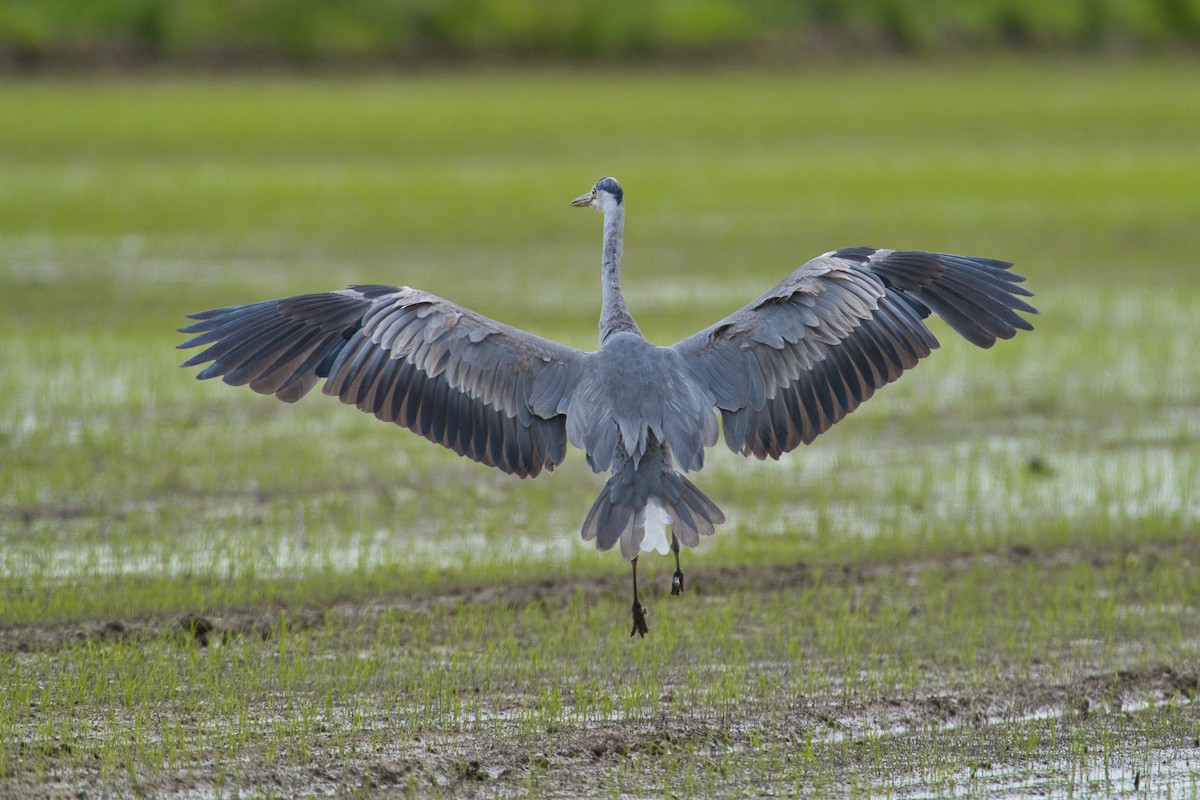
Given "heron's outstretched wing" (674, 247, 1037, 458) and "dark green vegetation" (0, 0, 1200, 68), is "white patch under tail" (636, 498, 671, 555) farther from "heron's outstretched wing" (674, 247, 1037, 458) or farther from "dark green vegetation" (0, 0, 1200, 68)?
"dark green vegetation" (0, 0, 1200, 68)

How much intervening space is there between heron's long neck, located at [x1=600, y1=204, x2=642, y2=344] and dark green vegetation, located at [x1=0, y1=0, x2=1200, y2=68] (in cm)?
2980

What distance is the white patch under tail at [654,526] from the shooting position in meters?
7.26

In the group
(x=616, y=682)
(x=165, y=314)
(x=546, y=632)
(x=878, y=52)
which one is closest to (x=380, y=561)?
(x=546, y=632)

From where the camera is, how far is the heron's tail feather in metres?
7.32

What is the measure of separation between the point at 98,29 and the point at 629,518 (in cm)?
3375

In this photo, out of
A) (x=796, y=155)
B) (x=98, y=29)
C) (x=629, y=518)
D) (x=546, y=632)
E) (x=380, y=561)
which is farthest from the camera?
(x=98, y=29)

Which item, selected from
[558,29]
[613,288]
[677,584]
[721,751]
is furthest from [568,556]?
[558,29]

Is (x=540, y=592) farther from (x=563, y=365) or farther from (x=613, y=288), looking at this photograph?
(x=613, y=288)

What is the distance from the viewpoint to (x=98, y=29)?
124 feet

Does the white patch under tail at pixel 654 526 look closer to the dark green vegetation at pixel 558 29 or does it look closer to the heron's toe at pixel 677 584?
the heron's toe at pixel 677 584

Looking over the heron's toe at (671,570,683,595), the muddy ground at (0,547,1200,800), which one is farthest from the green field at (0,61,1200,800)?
the heron's toe at (671,570,683,595)

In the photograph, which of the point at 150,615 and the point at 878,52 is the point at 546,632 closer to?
the point at 150,615

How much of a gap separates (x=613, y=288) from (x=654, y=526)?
1516mm

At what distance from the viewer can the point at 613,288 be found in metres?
8.35
